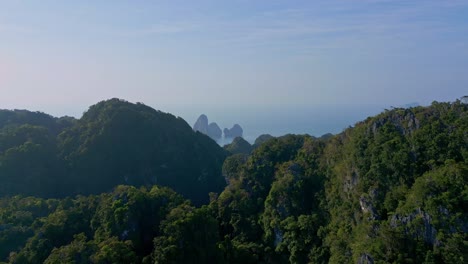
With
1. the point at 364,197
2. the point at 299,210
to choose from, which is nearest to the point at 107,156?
the point at 299,210

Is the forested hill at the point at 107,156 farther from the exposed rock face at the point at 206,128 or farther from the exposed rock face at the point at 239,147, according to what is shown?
the exposed rock face at the point at 206,128

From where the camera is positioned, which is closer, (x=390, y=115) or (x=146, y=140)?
(x=390, y=115)

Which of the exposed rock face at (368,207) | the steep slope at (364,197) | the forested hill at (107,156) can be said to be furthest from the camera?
the forested hill at (107,156)

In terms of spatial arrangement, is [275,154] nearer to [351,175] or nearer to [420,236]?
[351,175]

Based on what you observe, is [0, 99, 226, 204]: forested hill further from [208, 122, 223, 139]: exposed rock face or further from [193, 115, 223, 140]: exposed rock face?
[208, 122, 223, 139]: exposed rock face

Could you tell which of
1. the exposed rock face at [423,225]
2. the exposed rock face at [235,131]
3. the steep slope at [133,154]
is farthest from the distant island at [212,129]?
the exposed rock face at [423,225]

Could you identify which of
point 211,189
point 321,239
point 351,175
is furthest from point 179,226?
point 211,189
